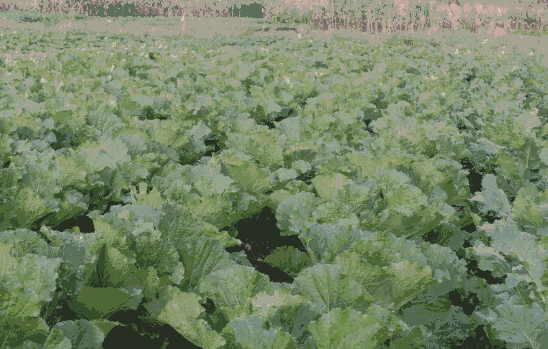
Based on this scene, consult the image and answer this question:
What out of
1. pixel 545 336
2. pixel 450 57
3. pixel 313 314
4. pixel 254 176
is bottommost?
pixel 545 336

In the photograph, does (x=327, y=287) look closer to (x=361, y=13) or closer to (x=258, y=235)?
(x=258, y=235)

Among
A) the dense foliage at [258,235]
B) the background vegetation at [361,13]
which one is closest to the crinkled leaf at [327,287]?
the dense foliage at [258,235]

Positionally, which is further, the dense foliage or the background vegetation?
the background vegetation

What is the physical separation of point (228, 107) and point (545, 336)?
3.93 metres

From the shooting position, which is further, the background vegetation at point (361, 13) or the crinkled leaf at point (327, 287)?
the background vegetation at point (361, 13)

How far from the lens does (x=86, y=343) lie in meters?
1.42

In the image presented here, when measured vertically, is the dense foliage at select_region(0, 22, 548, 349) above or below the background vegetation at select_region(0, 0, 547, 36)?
below

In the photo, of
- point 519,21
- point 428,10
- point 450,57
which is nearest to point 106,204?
point 450,57

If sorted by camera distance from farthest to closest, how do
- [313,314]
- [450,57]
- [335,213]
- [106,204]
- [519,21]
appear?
[519,21]
[450,57]
[106,204]
[335,213]
[313,314]

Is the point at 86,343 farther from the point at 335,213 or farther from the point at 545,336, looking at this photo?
the point at 545,336

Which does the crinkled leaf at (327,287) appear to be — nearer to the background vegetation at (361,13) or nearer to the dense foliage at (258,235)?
the dense foliage at (258,235)

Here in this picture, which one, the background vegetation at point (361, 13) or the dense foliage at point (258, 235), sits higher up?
the background vegetation at point (361, 13)

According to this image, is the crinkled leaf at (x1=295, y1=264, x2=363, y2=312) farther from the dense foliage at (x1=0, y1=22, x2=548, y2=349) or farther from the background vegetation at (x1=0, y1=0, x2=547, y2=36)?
the background vegetation at (x1=0, y1=0, x2=547, y2=36)

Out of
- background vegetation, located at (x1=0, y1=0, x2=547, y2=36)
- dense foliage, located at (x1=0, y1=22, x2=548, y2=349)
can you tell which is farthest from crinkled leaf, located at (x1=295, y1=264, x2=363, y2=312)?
background vegetation, located at (x1=0, y1=0, x2=547, y2=36)
